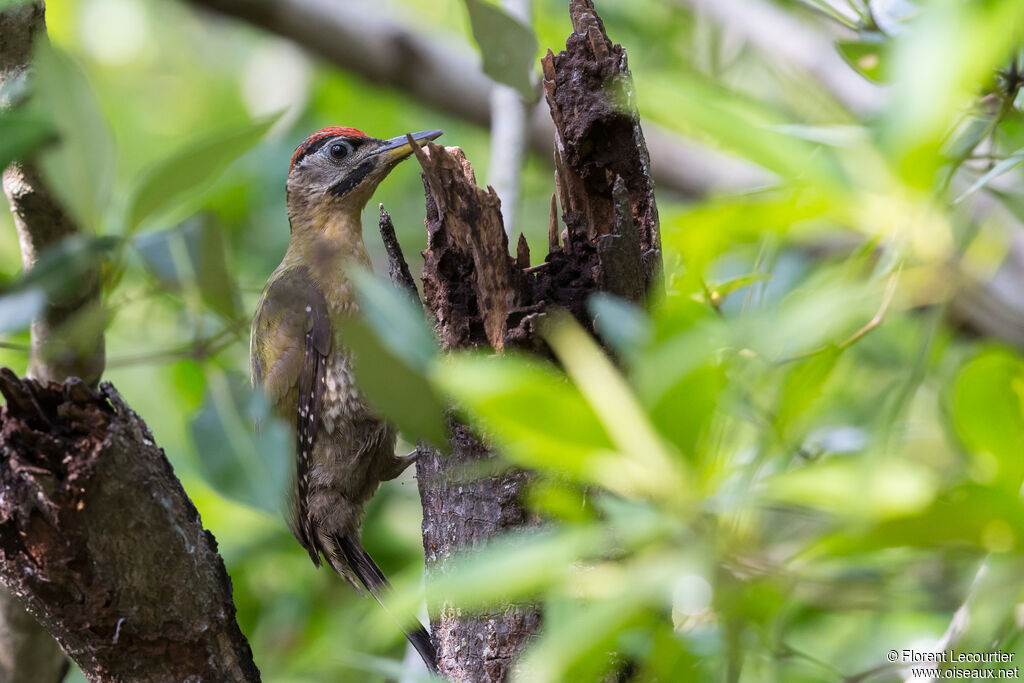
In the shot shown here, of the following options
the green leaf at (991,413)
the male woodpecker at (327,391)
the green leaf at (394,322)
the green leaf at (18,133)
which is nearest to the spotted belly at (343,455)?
the male woodpecker at (327,391)

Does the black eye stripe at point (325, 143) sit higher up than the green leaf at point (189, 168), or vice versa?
the black eye stripe at point (325, 143)

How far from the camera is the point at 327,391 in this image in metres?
3.15

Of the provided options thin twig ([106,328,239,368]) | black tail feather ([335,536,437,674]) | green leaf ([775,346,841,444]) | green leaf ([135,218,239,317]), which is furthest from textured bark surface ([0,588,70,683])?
green leaf ([775,346,841,444])

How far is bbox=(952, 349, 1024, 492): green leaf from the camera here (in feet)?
3.28

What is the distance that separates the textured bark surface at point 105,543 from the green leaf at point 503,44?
3.38ft

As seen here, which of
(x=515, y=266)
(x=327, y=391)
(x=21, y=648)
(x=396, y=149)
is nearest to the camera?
(x=515, y=266)

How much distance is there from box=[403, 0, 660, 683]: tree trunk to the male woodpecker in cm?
107

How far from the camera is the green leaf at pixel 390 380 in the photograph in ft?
3.38

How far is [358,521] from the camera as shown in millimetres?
3338

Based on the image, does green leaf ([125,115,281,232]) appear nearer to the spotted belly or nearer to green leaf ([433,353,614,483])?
green leaf ([433,353,614,483])

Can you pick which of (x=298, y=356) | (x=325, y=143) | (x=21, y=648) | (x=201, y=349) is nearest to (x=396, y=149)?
(x=325, y=143)

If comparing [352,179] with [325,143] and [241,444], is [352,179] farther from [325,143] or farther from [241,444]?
Answer: [241,444]

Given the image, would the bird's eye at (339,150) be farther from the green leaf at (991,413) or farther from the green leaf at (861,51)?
the green leaf at (991,413)

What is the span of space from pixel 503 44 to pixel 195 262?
0.79 metres
